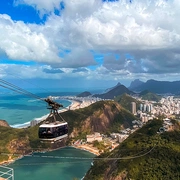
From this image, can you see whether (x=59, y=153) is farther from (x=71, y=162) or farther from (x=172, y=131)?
(x=172, y=131)

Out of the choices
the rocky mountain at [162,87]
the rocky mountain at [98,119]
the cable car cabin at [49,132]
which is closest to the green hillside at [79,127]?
the rocky mountain at [98,119]

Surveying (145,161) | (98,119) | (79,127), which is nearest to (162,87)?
(98,119)

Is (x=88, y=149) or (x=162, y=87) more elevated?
(x=162, y=87)

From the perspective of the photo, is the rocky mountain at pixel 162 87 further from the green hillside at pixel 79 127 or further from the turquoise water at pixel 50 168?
the turquoise water at pixel 50 168

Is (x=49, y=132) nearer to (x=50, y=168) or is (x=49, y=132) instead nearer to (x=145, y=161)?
(x=145, y=161)

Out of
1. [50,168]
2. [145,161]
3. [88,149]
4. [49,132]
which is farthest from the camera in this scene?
[88,149]

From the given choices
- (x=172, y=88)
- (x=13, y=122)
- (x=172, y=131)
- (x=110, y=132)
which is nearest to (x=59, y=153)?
(x=110, y=132)

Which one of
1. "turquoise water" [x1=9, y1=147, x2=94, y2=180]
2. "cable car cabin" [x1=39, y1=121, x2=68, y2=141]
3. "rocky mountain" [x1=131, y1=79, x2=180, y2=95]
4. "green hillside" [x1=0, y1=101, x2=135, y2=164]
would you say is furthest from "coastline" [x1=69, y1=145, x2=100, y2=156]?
"rocky mountain" [x1=131, y1=79, x2=180, y2=95]
